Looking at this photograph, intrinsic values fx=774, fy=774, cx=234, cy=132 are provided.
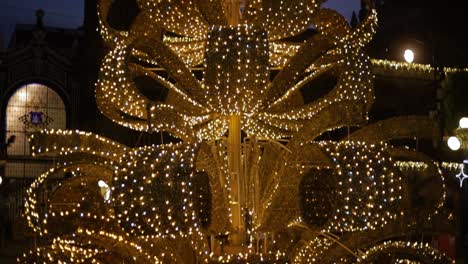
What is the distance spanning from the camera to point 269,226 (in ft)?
14.0

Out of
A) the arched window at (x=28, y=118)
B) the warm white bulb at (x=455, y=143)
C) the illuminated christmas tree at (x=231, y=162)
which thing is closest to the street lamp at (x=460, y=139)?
the warm white bulb at (x=455, y=143)

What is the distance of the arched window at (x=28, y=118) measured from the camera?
20422mm

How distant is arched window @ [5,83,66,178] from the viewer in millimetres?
20422

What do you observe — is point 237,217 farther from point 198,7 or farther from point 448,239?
point 448,239

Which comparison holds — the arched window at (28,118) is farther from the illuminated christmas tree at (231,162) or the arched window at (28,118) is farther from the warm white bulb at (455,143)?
the illuminated christmas tree at (231,162)

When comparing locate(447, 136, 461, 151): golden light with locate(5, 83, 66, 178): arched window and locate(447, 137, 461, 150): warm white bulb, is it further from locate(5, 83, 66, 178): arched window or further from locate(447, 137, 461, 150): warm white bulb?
locate(5, 83, 66, 178): arched window

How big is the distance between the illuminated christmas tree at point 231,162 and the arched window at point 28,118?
16253 mm

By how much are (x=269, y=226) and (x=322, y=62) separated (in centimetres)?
112

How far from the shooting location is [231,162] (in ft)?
14.7

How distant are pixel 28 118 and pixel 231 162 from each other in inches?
673

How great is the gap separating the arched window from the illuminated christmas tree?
53.3 feet

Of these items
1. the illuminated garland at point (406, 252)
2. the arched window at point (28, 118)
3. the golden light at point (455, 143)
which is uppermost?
the arched window at point (28, 118)

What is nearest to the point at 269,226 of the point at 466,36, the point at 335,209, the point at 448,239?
the point at 335,209

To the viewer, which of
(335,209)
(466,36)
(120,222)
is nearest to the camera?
(120,222)
